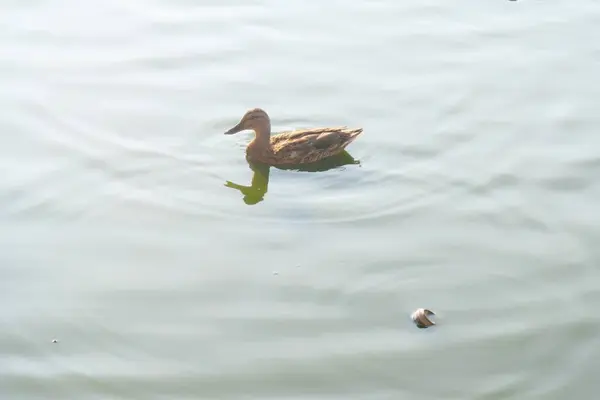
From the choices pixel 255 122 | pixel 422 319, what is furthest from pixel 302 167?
pixel 422 319

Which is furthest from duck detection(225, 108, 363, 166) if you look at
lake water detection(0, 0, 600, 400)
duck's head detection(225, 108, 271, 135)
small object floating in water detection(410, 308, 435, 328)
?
small object floating in water detection(410, 308, 435, 328)

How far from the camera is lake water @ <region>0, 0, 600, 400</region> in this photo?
6.37m

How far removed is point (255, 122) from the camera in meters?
8.89

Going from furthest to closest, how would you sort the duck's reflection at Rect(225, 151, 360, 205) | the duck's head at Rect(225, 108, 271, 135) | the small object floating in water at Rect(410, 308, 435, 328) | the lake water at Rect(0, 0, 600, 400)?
1. the duck's head at Rect(225, 108, 271, 135)
2. the duck's reflection at Rect(225, 151, 360, 205)
3. the small object floating in water at Rect(410, 308, 435, 328)
4. the lake water at Rect(0, 0, 600, 400)

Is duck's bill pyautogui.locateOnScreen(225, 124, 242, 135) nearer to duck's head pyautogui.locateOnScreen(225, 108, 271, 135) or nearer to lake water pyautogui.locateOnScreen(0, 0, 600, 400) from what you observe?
duck's head pyautogui.locateOnScreen(225, 108, 271, 135)

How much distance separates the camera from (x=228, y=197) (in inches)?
327

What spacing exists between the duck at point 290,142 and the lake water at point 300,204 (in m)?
0.16

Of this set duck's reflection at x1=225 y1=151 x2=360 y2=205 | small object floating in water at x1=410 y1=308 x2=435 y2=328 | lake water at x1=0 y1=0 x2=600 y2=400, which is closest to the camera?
lake water at x1=0 y1=0 x2=600 y2=400

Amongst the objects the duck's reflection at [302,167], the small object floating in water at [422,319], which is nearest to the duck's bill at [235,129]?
the duck's reflection at [302,167]

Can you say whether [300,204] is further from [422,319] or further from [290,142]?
[422,319]

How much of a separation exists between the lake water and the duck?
0.16 metres

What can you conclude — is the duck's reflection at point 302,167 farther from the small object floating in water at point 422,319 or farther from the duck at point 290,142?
the small object floating in water at point 422,319

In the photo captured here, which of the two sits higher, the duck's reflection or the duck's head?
the duck's head

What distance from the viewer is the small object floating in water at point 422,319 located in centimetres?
661
